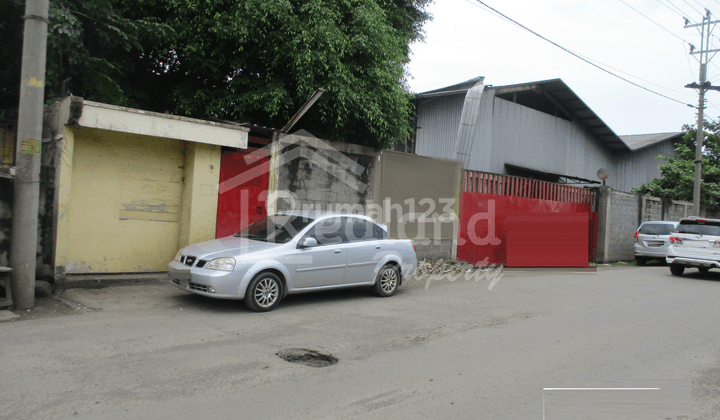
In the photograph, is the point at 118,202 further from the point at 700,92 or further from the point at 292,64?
the point at 700,92

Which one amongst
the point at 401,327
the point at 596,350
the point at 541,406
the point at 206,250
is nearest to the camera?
the point at 541,406

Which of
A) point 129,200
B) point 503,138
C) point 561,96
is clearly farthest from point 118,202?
point 561,96

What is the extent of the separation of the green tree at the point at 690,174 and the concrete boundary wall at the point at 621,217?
10.6ft

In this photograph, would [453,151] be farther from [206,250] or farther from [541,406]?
[541,406]

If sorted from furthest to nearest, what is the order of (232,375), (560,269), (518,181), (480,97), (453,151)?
(453,151) → (480,97) → (518,181) → (560,269) → (232,375)

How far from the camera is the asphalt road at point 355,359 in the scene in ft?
13.0

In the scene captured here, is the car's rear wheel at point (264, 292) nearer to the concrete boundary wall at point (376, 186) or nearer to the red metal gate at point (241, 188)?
the red metal gate at point (241, 188)

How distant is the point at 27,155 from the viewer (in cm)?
671

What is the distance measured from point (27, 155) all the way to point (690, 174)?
28490 millimetres

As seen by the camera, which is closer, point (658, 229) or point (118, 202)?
point (118, 202)

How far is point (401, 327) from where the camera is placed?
6.73 metres

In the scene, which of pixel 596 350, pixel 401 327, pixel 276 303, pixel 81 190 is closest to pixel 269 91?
pixel 81 190

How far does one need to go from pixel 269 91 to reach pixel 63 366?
7.72 metres

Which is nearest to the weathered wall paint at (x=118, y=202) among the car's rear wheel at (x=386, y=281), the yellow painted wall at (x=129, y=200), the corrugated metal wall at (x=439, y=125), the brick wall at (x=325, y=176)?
the yellow painted wall at (x=129, y=200)
